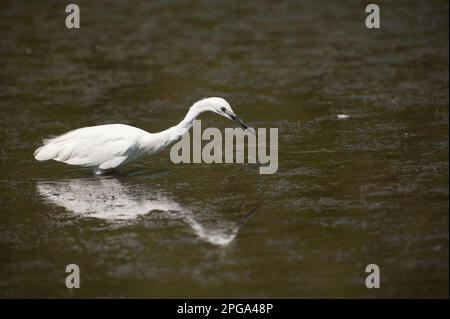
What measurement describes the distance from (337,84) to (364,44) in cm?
291

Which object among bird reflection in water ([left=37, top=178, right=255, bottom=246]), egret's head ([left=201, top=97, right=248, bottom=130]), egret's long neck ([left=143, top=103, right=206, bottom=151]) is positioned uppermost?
egret's head ([left=201, top=97, right=248, bottom=130])

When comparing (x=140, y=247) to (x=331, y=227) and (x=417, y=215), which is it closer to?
(x=331, y=227)

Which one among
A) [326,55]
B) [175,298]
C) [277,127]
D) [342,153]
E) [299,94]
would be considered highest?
[326,55]

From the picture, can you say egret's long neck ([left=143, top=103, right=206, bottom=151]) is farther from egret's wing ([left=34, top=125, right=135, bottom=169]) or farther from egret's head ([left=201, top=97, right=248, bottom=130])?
egret's wing ([left=34, top=125, right=135, bottom=169])

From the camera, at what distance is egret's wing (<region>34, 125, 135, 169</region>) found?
360 inches

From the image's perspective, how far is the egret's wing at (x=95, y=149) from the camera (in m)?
9.16

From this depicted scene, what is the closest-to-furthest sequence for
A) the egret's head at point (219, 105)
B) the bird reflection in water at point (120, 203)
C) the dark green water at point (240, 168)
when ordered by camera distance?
1. the dark green water at point (240, 168)
2. the bird reflection in water at point (120, 203)
3. the egret's head at point (219, 105)

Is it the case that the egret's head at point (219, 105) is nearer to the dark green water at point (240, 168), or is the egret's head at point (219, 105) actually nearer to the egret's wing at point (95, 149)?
the dark green water at point (240, 168)

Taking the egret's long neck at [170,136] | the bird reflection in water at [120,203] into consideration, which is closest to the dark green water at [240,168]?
the bird reflection in water at [120,203]

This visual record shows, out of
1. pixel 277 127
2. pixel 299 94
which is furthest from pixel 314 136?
pixel 299 94

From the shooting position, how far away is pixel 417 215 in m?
7.64

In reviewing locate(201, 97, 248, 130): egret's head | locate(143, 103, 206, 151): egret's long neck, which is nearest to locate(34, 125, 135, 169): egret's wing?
locate(143, 103, 206, 151): egret's long neck

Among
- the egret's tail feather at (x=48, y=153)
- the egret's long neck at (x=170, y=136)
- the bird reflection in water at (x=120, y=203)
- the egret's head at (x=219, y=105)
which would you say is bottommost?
the bird reflection in water at (x=120, y=203)

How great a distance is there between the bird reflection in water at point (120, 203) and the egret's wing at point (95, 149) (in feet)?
0.79
